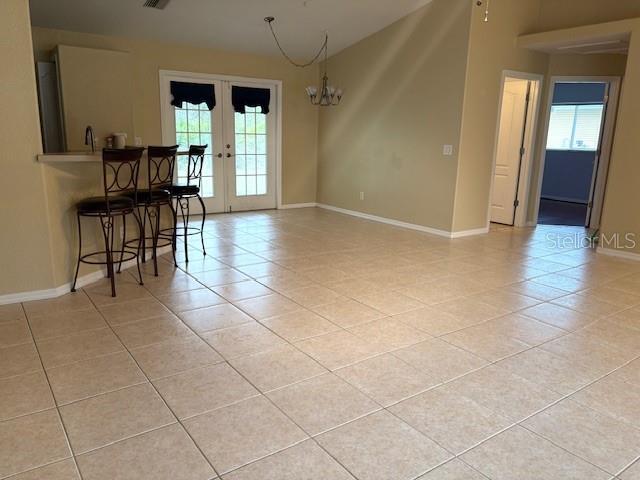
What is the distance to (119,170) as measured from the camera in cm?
409

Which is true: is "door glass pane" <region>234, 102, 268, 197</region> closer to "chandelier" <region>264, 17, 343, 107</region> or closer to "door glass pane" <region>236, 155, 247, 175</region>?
"door glass pane" <region>236, 155, 247, 175</region>

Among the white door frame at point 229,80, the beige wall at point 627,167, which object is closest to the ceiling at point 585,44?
the beige wall at point 627,167

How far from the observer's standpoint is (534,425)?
83.7 inches

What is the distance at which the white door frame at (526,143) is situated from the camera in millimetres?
6234

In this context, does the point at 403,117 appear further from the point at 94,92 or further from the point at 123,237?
the point at 123,237

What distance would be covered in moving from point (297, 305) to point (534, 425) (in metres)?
1.85

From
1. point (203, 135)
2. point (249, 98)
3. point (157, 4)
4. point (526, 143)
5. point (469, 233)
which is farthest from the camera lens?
point (249, 98)

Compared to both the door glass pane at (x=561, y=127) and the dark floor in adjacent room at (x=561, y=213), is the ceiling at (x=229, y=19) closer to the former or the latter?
the dark floor in adjacent room at (x=561, y=213)

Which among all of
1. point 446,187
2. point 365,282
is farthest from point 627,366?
point 446,187

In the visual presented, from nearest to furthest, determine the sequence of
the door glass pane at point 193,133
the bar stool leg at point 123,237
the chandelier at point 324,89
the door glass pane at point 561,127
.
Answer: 1. the bar stool leg at point 123,237
2. the door glass pane at point 193,133
3. the chandelier at point 324,89
4. the door glass pane at point 561,127

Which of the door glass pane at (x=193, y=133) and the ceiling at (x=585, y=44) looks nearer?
the ceiling at (x=585, y=44)

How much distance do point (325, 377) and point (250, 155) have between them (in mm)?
5676

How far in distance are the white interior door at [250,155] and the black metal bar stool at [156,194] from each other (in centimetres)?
273

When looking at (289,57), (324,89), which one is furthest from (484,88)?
Result: (289,57)
